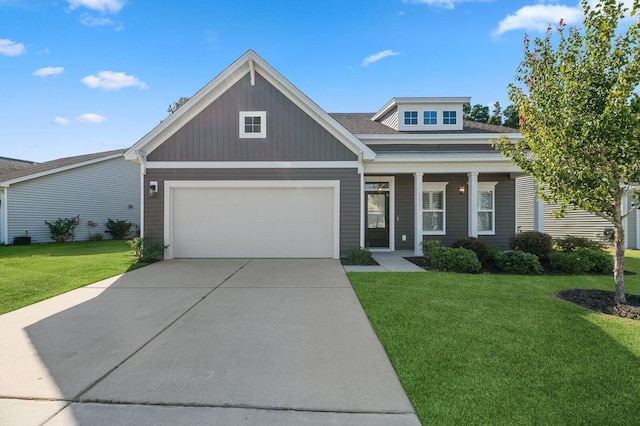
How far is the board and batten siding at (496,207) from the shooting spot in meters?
12.3

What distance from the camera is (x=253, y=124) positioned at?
33.7 feet

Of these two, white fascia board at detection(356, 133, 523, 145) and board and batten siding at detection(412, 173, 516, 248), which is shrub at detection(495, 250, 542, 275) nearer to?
board and batten siding at detection(412, 173, 516, 248)

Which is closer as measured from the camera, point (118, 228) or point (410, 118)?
point (410, 118)

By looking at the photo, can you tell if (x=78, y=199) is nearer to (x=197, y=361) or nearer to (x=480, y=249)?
(x=197, y=361)

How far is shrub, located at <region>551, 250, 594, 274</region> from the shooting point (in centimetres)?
829

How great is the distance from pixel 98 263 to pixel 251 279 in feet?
18.3

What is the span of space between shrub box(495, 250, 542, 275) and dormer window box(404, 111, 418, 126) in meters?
6.98

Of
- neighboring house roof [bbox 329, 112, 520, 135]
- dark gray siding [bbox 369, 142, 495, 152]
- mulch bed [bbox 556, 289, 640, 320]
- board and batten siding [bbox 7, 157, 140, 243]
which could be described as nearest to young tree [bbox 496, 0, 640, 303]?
mulch bed [bbox 556, 289, 640, 320]

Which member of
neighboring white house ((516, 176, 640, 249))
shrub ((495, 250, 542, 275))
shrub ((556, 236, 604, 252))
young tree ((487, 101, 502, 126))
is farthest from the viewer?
young tree ((487, 101, 502, 126))

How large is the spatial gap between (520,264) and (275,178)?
711 centimetres

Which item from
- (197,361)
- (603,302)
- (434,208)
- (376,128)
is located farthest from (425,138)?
(197,361)

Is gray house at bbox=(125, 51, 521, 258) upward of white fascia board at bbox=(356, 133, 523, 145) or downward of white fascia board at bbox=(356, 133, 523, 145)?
downward

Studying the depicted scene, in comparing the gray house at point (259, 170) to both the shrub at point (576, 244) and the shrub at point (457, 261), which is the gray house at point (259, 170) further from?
the shrub at point (576, 244)

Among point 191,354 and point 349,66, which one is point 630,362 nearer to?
point 191,354
